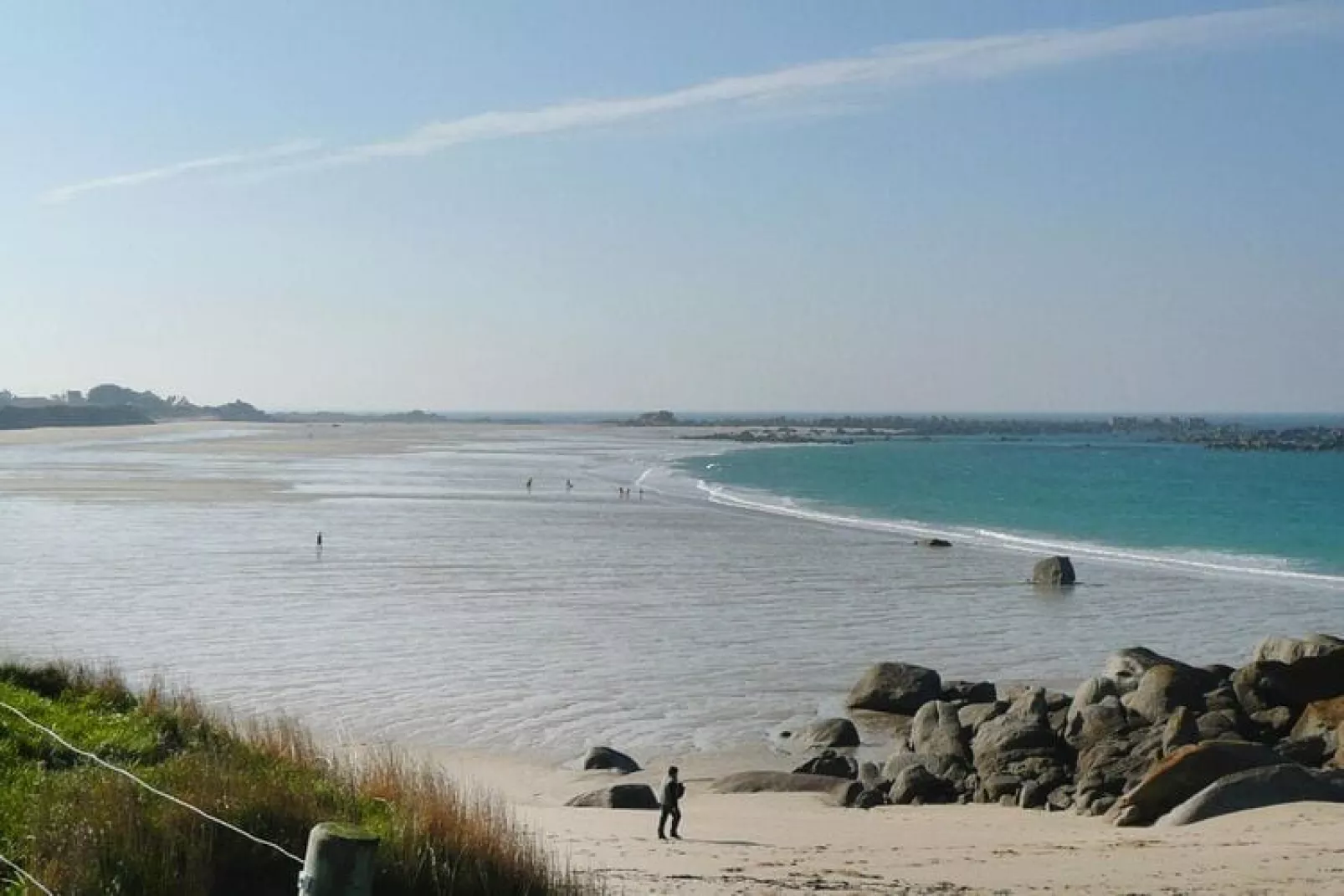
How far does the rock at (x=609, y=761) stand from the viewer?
63.6 ft

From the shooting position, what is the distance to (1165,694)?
69.0ft

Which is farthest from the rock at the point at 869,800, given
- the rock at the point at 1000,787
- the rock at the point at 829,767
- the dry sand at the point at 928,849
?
the rock at the point at 1000,787

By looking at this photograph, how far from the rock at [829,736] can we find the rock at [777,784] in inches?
100

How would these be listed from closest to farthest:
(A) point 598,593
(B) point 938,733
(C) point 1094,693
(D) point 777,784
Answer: (D) point 777,784
(B) point 938,733
(C) point 1094,693
(A) point 598,593

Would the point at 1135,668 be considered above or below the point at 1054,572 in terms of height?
above

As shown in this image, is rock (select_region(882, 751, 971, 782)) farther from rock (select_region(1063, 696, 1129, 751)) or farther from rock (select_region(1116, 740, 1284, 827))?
rock (select_region(1116, 740, 1284, 827))

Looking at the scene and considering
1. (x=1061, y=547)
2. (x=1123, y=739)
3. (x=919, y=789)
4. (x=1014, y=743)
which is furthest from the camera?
(x=1061, y=547)

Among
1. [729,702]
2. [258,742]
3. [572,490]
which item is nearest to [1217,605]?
[729,702]

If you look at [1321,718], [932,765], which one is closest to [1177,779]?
[932,765]

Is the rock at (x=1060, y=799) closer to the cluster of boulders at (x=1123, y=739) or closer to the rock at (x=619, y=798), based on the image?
the cluster of boulders at (x=1123, y=739)

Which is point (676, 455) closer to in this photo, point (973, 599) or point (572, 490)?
point (572, 490)

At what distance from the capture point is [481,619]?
105 ft

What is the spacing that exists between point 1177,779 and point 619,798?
6.62 metres

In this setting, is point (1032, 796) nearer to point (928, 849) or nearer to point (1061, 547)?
point (928, 849)
